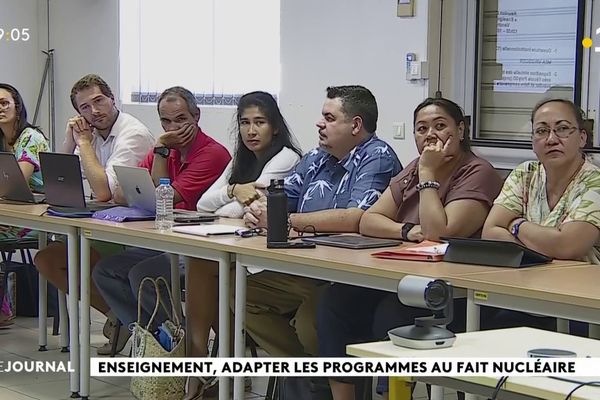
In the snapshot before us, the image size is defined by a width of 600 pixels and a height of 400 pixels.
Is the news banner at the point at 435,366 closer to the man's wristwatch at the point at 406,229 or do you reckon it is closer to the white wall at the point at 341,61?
the man's wristwatch at the point at 406,229

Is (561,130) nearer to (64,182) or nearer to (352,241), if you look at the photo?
(352,241)

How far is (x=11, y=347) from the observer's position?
4980 millimetres

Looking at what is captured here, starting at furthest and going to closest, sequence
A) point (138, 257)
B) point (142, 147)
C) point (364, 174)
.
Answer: point (142, 147) < point (138, 257) < point (364, 174)

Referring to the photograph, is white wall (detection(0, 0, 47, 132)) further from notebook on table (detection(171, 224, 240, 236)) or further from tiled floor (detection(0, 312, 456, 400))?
notebook on table (detection(171, 224, 240, 236))

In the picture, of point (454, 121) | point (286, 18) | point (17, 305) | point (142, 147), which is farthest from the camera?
point (286, 18)

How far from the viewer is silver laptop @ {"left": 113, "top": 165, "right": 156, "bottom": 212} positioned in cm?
410

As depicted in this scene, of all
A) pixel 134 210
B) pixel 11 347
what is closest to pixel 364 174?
pixel 134 210

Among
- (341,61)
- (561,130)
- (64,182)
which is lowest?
(64,182)

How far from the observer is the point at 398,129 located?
545 centimetres

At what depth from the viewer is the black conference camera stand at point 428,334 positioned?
2.04m

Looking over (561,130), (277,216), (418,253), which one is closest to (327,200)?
(277,216)

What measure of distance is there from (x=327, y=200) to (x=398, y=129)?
1.55 meters

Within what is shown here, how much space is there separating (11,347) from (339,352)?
7.29ft

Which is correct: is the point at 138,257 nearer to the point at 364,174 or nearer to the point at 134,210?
the point at 134,210
